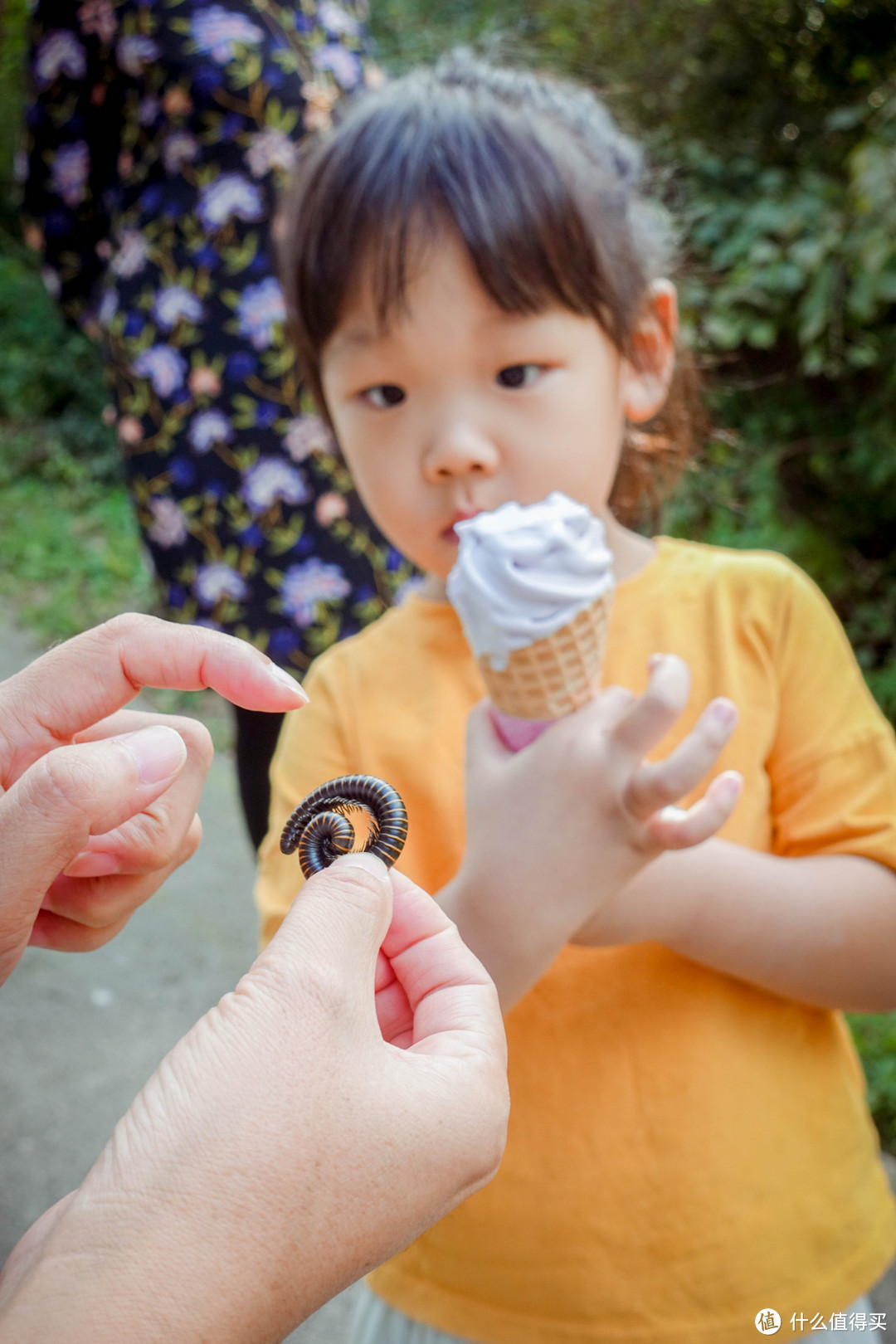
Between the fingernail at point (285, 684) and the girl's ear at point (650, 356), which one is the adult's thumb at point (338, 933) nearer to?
the fingernail at point (285, 684)

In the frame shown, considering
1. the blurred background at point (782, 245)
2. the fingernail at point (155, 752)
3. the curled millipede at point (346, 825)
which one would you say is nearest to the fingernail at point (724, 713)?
the curled millipede at point (346, 825)

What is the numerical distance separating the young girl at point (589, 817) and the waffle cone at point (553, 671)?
0.05 meters

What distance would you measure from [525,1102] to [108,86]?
163 cm

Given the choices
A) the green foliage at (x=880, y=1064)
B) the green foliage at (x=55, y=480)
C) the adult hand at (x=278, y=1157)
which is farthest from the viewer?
the green foliage at (x=55, y=480)

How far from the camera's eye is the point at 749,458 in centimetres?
281

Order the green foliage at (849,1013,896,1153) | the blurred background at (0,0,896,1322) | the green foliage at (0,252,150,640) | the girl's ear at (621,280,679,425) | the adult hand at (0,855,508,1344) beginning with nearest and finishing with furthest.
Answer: the adult hand at (0,855,508,1344), the girl's ear at (621,280,679,425), the green foliage at (849,1013,896,1153), the blurred background at (0,0,896,1322), the green foliage at (0,252,150,640)

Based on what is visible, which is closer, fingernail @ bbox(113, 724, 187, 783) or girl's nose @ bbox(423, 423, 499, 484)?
fingernail @ bbox(113, 724, 187, 783)

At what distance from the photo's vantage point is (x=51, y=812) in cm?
48

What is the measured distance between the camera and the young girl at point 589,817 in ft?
2.68

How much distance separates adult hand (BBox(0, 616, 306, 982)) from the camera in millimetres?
490

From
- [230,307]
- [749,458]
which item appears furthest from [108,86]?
[749,458]

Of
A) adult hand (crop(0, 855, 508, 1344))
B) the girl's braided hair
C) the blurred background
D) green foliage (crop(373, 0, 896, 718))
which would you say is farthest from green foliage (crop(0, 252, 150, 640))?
adult hand (crop(0, 855, 508, 1344))

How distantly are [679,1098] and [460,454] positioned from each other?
61cm

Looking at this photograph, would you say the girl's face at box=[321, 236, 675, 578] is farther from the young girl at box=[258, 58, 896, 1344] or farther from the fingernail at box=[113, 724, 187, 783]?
the fingernail at box=[113, 724, 187, 783]
